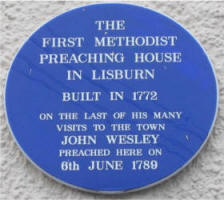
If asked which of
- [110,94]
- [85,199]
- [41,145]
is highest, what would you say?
[110,94]

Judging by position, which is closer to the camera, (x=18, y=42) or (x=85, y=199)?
(x=85, y=199)

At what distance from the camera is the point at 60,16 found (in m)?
3.56

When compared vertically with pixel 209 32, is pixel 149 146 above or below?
below

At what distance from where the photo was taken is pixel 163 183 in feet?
11.0

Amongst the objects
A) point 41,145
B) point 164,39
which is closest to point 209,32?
point 164,39

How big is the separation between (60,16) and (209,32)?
857 millimetres

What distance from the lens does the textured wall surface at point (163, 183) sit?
10.9 feet

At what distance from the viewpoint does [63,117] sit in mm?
3402

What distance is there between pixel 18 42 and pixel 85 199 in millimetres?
985

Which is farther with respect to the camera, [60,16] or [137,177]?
[60,16]

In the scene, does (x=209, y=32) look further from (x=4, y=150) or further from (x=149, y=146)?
(x=4, y=150)

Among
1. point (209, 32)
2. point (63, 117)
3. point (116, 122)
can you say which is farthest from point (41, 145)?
point (209, 32)

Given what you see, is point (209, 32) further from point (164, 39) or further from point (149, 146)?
point (149, 146)

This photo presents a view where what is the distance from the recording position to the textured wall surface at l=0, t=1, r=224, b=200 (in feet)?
10.9
